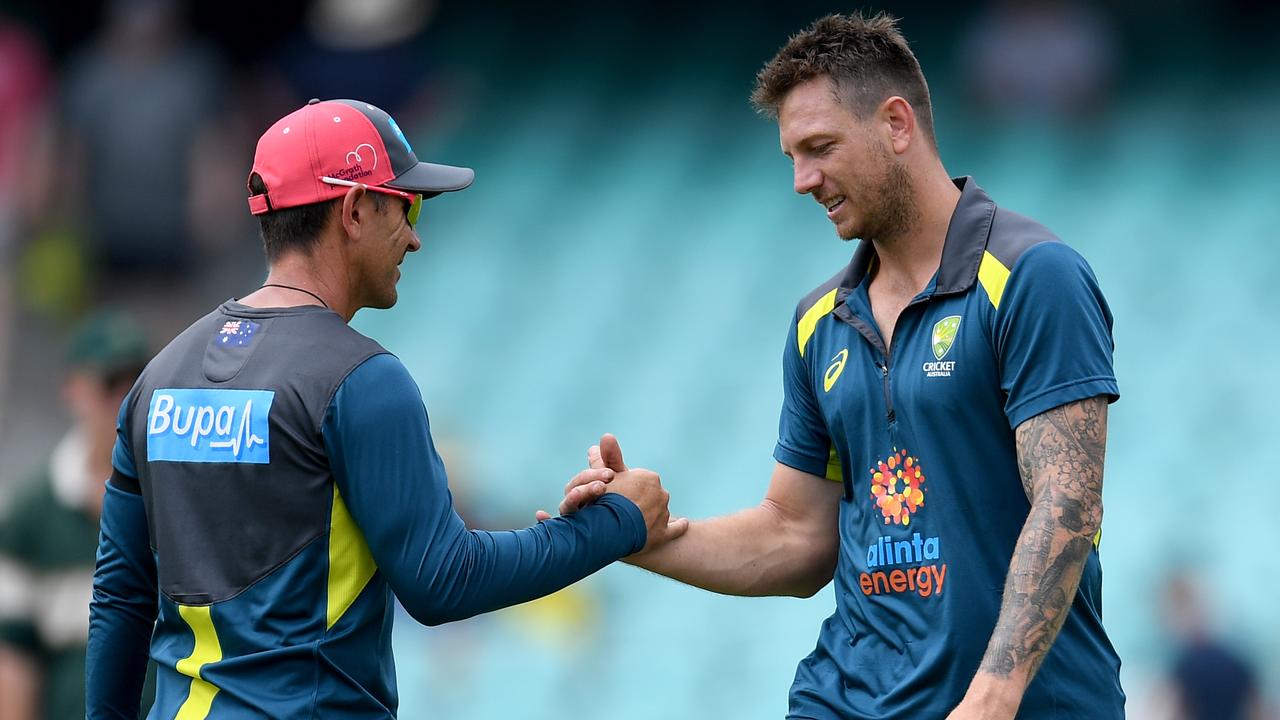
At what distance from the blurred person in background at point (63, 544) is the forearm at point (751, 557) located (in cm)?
201

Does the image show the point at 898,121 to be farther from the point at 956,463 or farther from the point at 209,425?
the point at 209,425

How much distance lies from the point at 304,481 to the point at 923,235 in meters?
1.56

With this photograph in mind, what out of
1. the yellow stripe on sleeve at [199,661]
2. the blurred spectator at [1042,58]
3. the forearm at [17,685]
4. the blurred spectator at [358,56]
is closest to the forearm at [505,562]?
the yellow stripe on sleeve at [199,661]

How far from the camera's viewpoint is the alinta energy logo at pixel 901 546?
368cm

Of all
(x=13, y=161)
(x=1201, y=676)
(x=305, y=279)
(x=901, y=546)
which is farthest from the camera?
(x=13, y=161)

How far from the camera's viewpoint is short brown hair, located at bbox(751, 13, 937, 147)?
386 cm

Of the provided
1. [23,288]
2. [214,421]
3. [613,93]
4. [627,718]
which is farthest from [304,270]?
[613,93]

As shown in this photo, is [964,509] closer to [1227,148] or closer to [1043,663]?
[1043,663]

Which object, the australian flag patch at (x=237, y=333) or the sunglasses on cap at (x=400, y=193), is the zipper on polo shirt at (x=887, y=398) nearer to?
the sunglasses on cap at (x=400, y=193)

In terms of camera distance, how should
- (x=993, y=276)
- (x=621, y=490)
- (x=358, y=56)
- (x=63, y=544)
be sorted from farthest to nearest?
1. (x=358, y=56)
2. (x=63, y=544)
3. (x=621, y=490)
4. (x=993, y=276)

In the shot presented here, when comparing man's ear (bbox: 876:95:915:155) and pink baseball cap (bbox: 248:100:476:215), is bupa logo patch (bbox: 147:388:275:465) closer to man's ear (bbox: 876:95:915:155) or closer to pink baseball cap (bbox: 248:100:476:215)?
pink baseball cap (bbox: 248:100:476:215)

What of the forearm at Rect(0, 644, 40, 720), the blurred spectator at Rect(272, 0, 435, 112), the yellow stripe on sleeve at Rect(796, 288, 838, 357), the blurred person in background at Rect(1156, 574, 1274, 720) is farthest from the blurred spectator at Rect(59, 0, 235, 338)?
the yellow stripe on sleeve at Rect(796, 288, 838, 357)

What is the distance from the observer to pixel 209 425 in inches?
130

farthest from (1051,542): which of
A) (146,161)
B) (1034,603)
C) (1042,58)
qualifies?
(1042,58)
